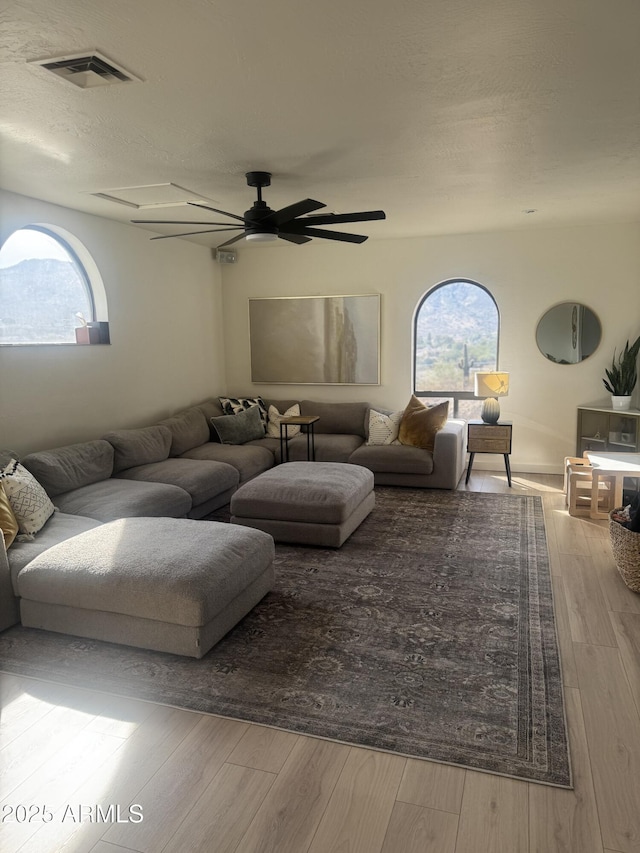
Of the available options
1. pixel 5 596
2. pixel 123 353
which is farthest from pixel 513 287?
pixel 5 596

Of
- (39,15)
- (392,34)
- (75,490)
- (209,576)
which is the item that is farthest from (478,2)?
(75,490)

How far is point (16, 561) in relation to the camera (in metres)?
3.03

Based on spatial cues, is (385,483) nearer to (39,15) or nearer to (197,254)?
(197,254)

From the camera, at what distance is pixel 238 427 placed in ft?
19.7

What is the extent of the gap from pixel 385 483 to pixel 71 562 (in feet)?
11.3

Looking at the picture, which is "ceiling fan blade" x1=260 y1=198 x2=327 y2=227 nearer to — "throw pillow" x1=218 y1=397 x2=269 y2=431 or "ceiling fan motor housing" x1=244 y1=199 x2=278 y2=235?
"ceiling fan motor housing" x1=244 y1=199 x2=278 y2=235

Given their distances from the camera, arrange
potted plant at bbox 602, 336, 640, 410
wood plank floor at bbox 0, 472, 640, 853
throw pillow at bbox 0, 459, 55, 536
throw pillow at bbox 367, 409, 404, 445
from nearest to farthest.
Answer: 1. wood plank floor at bbox 0, 472, 640, 853
2. throw pillow at bbox 0, 459, 55, 536
3. potted plant at bbox 602, 336, 640, 410
4. throw pillow at bbox 367, 409, 404, 445

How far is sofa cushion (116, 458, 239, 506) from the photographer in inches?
179

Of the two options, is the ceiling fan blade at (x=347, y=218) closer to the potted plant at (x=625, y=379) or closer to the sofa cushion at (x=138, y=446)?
the sofa cushion at (x=138, y=446)

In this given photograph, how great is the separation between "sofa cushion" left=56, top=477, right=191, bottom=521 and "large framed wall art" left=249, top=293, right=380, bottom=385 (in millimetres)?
2855

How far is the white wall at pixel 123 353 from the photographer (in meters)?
4.29

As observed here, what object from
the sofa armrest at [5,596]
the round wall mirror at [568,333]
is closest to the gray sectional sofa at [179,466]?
the sofa armrest at [5,596]

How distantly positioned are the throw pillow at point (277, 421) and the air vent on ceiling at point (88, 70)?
14.0 ft

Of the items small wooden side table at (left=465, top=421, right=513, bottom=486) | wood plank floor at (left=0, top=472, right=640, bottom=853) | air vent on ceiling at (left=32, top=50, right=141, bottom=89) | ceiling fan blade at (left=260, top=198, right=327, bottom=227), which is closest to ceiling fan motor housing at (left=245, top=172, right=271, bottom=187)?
ceiling fan blade at (left=260, top=198, right=327, bottom=227)
